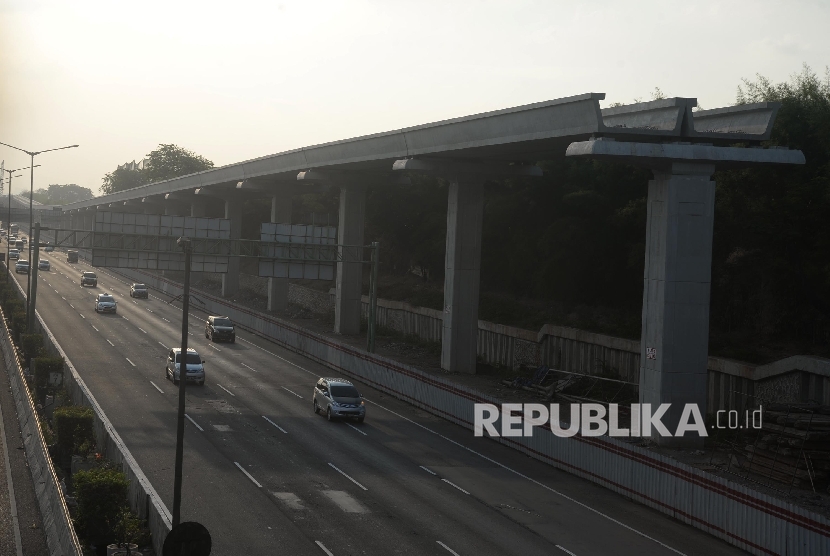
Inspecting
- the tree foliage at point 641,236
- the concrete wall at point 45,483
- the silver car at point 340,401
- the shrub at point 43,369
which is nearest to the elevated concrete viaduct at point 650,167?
the tree foliage at point 641,236

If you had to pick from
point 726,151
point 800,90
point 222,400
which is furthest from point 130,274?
point 726,151

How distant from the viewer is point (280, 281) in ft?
272

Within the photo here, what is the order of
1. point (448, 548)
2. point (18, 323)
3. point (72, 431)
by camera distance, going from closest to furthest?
point (448, 548) < point (72, 431) < point (18, 323)

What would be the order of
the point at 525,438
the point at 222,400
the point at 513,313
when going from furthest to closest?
the point at 513,313 → the point at 222,400 → the point at 525,438

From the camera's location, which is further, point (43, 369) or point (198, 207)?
point (198, 207)

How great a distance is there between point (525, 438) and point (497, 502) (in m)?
7.68

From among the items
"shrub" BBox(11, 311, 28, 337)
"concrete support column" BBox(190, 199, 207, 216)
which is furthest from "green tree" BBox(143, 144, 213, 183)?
"shrub" BBox(11, 311, 28, 337)

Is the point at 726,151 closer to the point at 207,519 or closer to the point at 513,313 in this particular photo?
the point at 207,519

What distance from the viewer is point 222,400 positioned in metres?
42.3

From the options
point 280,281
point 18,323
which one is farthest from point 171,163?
point 18,323

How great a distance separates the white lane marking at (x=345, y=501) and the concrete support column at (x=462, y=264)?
24395mm

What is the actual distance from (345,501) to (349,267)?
41.5m

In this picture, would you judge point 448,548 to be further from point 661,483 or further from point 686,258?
point 686,258

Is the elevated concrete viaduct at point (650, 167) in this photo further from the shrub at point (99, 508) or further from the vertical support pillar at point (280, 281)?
the vertical support pillar at point (280, 281)
